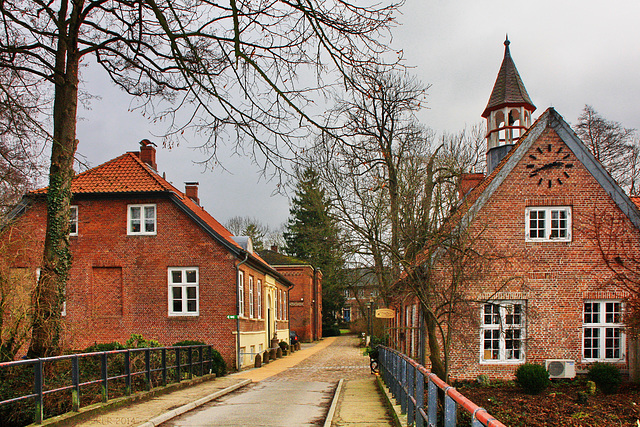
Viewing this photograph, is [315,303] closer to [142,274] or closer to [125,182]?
[142,274]

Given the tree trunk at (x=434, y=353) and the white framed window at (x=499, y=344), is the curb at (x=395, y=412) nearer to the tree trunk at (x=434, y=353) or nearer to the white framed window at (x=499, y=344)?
the tree trunk at (x=434, y=353)

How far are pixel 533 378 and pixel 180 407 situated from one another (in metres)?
9.51

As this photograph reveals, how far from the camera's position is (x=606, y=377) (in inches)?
658

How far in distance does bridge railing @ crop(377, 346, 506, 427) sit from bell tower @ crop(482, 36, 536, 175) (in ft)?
39.7

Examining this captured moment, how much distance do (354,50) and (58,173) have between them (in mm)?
7947

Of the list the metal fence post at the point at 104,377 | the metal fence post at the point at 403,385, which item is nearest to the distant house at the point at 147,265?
the metal fence post at the point at 104,377

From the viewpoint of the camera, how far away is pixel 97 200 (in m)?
25.1

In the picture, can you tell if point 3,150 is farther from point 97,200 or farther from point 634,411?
point 97,200

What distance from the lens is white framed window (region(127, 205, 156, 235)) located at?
25.1 meters

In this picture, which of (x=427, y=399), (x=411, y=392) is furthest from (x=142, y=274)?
(x=427, y=399)

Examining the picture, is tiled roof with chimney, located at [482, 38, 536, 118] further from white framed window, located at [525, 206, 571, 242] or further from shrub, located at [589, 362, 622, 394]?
shrub, located at [589, 362, 622, 394]

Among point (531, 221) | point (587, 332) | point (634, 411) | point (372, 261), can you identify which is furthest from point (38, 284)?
point (587, 332)

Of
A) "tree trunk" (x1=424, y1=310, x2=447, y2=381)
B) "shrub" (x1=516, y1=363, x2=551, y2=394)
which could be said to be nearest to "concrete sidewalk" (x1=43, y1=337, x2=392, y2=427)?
"tree trunk" (x1=424, y1=310, x2=447, y2=381)

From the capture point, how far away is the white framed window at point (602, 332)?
1834 cm
